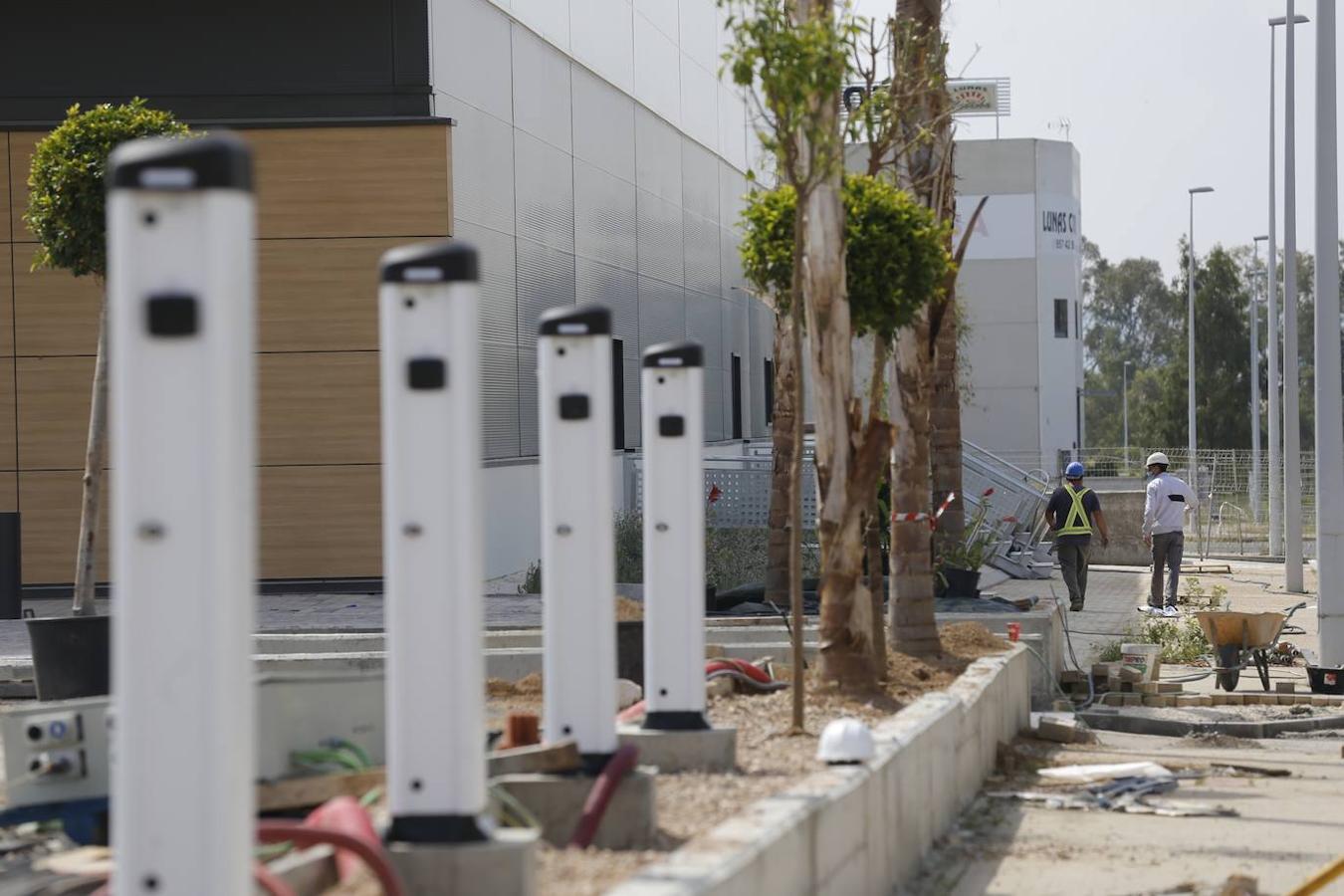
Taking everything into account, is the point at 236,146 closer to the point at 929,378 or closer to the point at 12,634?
the point at 929,378

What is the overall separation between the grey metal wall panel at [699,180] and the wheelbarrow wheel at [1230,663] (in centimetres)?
2011

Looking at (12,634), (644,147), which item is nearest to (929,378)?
(12,634)

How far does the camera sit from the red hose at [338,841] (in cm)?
425

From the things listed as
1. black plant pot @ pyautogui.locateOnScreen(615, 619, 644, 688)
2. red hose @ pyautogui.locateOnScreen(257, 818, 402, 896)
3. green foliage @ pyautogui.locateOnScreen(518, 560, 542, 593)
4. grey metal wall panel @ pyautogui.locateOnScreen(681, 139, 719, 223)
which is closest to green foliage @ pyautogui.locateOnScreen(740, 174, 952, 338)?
black plant pot @ pyautogui.locateOnScreen(615, 619, 644, 688)

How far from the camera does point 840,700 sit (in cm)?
971

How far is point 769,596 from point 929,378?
4.74m

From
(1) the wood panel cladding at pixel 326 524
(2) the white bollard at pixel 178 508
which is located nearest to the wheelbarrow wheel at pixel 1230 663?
(1) the wood panel cladding at pixel 326 524

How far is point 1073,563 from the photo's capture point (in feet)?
66.1

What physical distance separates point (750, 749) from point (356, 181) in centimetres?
1358

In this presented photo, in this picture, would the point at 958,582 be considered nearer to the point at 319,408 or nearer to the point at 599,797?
the point at 319,408

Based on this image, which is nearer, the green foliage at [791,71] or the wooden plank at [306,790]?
the wooden plank at [306,790]

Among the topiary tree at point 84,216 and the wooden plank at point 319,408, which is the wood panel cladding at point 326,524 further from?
the topiary tree at point 84,216

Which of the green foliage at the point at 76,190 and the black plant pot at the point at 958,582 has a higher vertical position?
the green foliage at the point at 76,190

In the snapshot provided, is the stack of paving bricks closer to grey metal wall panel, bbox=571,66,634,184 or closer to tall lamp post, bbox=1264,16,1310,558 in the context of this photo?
grey metal wall panel, bbox=571,66,634,184
